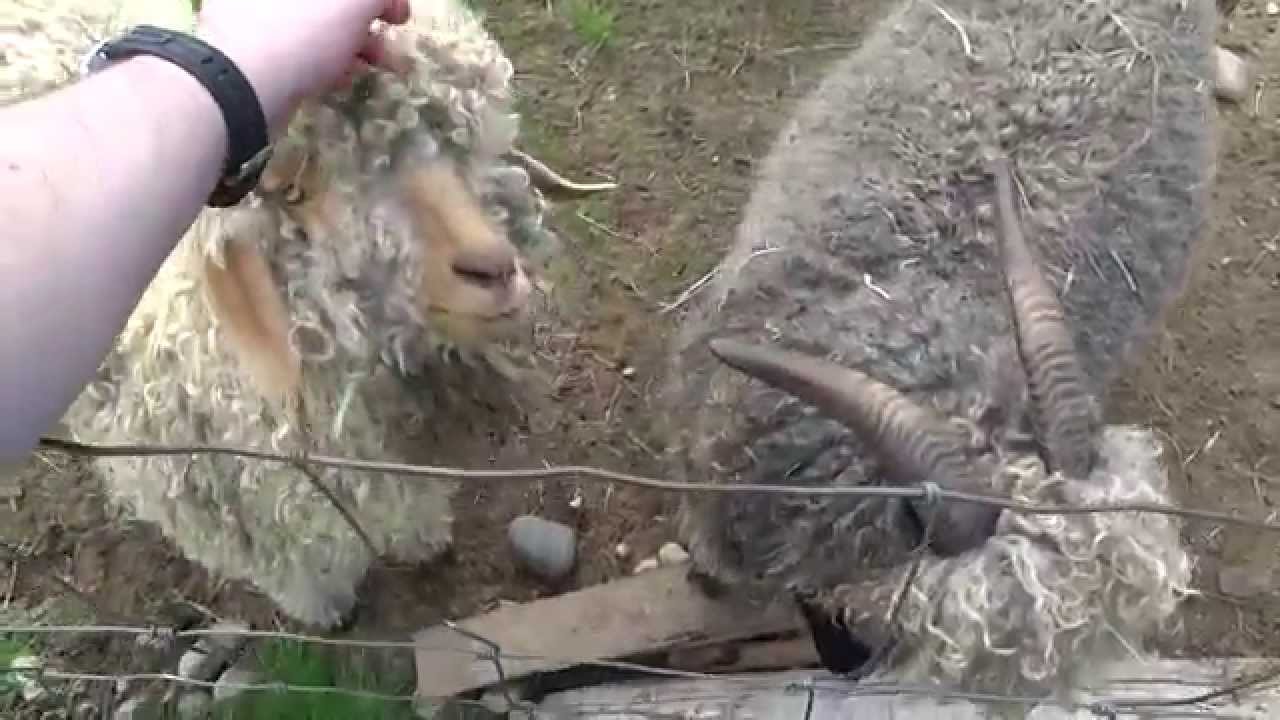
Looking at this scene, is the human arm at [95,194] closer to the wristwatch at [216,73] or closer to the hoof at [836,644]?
the wristwatch at [216,73]

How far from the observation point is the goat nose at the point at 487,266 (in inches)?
68.7

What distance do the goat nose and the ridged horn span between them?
2.70 ft

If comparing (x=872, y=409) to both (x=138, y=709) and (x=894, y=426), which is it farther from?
(x=138, y=709)

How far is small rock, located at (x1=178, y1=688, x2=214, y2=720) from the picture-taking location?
2637 mm

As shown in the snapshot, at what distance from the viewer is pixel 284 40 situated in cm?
138

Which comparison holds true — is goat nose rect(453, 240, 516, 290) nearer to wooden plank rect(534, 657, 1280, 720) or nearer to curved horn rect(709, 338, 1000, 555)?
curved horn rect(709, 338, 1000, 555)

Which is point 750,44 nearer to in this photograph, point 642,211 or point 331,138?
point 642,211

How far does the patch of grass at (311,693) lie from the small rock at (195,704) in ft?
0.14

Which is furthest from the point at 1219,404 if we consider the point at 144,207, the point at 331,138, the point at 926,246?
the point at 144,207

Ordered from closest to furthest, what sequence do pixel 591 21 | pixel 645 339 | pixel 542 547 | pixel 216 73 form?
pixel 216 73 < pixel 542 547 < pixel 645 339 < pixel 591 21

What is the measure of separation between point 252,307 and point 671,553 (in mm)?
1381

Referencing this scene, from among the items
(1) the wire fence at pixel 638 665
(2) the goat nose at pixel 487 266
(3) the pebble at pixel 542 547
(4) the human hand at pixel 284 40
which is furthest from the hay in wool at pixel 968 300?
(4) the human hand at pixel 284 40

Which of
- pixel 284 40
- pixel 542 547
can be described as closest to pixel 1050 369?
pixel 284 40

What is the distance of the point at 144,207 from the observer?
119cm
